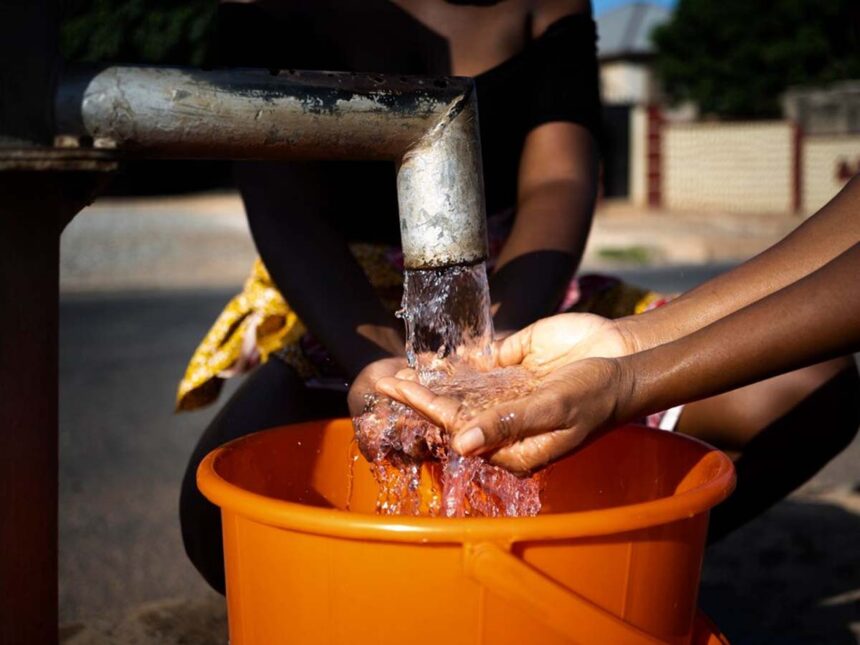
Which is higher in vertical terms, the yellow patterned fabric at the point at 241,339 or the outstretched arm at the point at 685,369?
the outstretched arm at the point at 685,369

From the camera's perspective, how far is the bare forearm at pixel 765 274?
1.39m

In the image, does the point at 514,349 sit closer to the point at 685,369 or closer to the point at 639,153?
the point at 685,369

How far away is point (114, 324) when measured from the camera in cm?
625

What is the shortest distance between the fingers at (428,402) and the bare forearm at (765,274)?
0.31 metres

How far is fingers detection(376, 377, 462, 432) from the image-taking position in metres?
1.19

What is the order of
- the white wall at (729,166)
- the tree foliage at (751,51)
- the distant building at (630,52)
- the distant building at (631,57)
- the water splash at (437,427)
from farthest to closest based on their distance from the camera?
the distant building at (631,57) < the distant building at (630,52) < the tree foliage at (751,51) < the white wall at (729,166) < the water splash at (437,427)

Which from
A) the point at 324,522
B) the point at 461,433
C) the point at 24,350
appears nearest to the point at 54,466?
the point at 24,350

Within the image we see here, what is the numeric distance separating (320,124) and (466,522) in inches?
15.7

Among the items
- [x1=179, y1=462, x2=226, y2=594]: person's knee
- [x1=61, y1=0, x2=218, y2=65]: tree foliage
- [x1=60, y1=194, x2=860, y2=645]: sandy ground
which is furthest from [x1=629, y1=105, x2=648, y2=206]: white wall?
[x1=179, y1=462, x2=226, y2=594]: person's knee

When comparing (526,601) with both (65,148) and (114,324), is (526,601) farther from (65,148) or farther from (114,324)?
(114,324)

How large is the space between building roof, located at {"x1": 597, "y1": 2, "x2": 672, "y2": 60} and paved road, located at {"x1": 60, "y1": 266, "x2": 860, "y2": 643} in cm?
2833

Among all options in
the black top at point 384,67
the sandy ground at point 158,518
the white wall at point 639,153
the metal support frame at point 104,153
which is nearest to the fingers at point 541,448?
the metal support frame at point 104,153

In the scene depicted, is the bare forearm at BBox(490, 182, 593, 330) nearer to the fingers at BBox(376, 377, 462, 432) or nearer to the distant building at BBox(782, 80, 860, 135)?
the fingers at BBox(376, 377, 462, 432)

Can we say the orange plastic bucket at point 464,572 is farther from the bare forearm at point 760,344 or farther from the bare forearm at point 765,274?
the bare forearm at point 765,274
